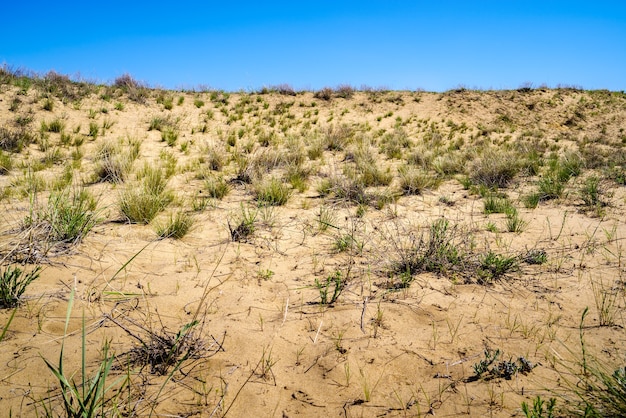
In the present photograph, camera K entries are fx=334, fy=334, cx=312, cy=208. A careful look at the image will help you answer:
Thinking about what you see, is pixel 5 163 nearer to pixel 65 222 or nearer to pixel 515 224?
pixel 65 222

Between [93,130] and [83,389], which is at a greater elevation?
[93,130]

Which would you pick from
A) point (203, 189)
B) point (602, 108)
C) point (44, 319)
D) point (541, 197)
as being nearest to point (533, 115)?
point (602, 108)

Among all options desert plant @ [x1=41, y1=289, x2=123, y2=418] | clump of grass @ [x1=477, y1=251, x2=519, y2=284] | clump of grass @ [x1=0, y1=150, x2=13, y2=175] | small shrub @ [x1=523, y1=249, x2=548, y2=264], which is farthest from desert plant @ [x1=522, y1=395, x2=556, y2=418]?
clump of grass @ [x1=0, y1=150, x2=13, y2=175]

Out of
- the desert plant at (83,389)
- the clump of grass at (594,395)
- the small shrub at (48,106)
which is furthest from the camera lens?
the small shrub at (48,106)

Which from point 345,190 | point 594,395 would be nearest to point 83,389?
point 594,395

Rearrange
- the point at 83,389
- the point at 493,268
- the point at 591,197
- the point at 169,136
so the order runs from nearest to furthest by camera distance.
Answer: the point at 83,389 → the point at 493,268 → the point at 591,197 → the point at 169,136

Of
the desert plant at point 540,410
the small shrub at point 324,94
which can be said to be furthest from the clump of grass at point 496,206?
the small shrub at point 324,94

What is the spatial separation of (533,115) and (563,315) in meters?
20.1

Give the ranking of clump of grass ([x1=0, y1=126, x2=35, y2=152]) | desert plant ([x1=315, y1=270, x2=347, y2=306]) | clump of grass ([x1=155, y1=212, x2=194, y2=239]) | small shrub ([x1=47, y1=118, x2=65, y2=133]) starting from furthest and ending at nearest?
small shrub ([x1=47, y1=118, x2=65, y2=133])
clump of grass ([x1=0, y1=126, x2=35, y2=152])
clump of grass ([x1=155, y1=212, x2=194, y2=239])
desert plant ([x1=315, y1=270, x2=347, y2=306])

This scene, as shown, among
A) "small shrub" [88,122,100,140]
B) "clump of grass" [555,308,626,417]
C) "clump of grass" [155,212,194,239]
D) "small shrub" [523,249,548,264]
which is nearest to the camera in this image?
"clump of grass" [555,308,626,417]

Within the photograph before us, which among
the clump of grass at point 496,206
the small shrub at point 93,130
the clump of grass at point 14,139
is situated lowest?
the clump of grass at point 496,206

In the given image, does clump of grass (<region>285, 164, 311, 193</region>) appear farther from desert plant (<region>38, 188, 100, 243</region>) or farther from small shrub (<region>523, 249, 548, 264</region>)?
small shrub (<region>523, 249, 548, 264</region>)

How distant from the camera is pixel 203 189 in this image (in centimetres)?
563

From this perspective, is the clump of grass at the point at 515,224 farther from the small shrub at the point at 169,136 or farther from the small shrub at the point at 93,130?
the small shrub at the point at 93,130
